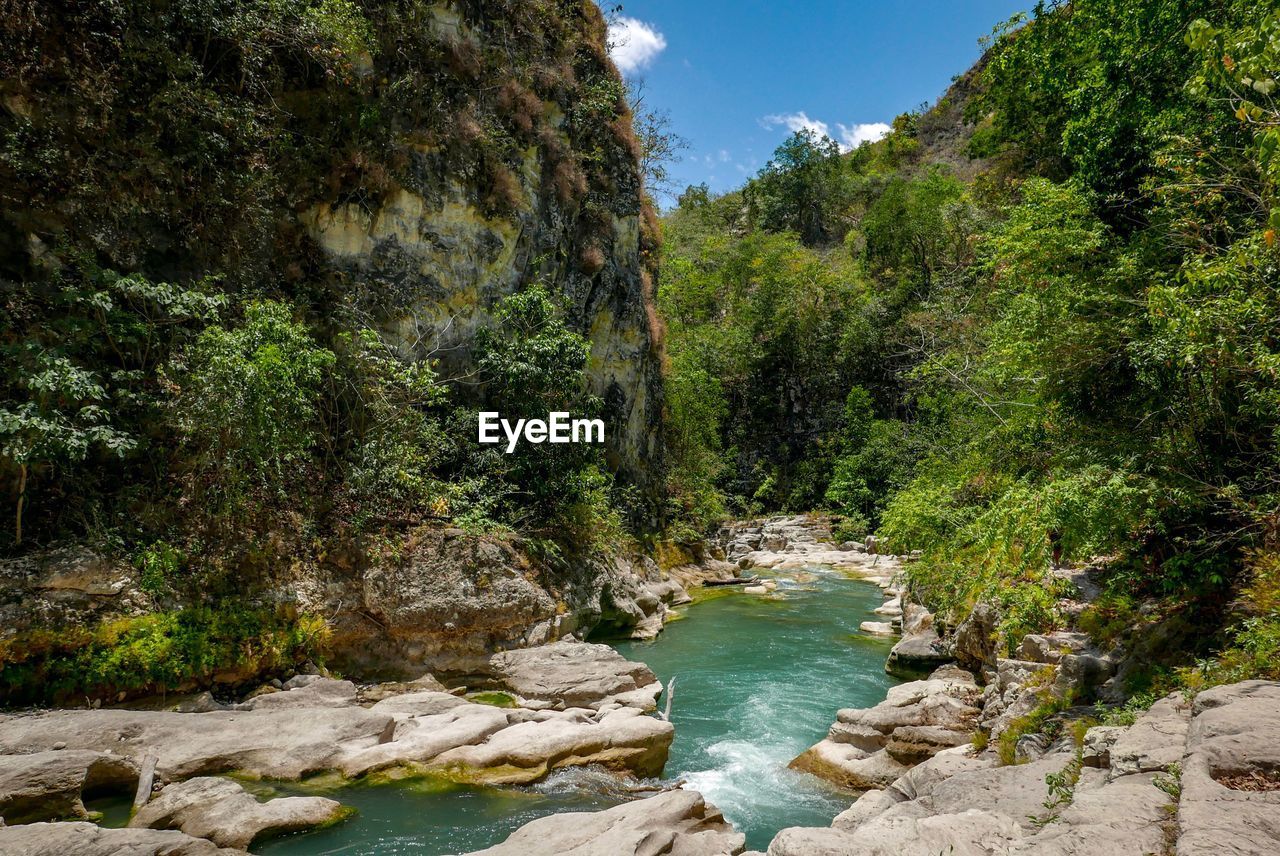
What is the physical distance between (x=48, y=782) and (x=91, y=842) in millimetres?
1432

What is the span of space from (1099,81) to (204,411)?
1531 cm

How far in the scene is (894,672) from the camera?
11922 millimetres

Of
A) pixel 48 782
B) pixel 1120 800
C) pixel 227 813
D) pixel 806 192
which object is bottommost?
pixel 227 813

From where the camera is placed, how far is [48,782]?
230 inches

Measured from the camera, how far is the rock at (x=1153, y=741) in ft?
14.3

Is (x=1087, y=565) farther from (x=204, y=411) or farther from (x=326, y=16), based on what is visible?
(x=326, y=16)

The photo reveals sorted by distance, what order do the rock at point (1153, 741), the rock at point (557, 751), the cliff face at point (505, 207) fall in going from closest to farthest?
the rock at point (1153, 741) → the rock at point (557, 751) → the cliff face at point (505, 207)

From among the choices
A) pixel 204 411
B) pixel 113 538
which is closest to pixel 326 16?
pixel 204 411

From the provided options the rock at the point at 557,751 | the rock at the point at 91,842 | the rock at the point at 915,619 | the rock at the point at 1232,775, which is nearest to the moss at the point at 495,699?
the rock at the point at 557,751

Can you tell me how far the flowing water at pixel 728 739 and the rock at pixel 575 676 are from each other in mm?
903

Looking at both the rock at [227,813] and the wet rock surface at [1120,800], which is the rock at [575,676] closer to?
the rock at [227,813]

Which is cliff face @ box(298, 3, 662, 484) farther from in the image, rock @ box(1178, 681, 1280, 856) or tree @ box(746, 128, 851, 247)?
tree @ box(746, 128, 851, 247)

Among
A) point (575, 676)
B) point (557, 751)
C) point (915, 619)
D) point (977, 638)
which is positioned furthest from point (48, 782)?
point (915, 619)

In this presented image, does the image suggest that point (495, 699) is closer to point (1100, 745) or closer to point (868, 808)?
point (868, 808)
